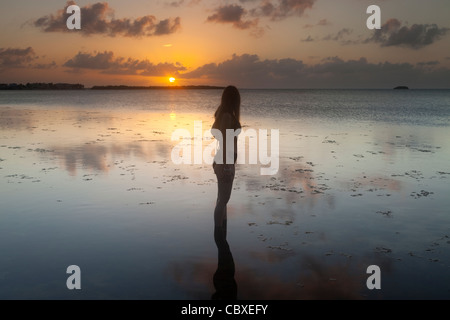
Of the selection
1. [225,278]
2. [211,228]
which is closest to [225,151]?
[211,228]

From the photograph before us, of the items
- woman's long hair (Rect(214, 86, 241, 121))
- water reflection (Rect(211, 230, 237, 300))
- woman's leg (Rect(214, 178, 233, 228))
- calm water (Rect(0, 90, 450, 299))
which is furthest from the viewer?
woman's leg (Rect(214, 178, 233, 228))

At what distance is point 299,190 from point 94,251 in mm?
6280

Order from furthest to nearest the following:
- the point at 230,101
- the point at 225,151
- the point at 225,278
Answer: the point at 225,151 < the point at 230,101 < the point at 225,278

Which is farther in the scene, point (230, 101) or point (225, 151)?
point (225, 151)

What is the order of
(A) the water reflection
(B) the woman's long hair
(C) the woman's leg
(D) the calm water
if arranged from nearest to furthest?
(A) the water reflection < (D) the calm water < (B) the woman's long hair < (C) the woman's leg

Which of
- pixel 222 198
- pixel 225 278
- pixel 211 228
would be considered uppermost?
pixel 222 198

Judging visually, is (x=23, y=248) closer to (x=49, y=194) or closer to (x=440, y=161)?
(x=49, y=194)

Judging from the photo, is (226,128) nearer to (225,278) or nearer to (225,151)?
(225,151)

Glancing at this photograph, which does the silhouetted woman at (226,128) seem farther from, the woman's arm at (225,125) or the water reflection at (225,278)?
the water reflection at (225,278)

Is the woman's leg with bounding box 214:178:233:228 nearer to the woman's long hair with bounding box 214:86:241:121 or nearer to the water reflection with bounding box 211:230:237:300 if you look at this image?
the water reflection with bounding box 211:230:237:300

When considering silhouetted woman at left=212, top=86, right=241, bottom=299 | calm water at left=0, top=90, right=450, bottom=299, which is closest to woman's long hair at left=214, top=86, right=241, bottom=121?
silhouetted woman at left=212, top=86, right=241, bottom=299

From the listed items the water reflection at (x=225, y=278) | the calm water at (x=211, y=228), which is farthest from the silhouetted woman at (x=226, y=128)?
the water reflection at (x=225, y=278)

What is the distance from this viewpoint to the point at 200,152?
19.3m

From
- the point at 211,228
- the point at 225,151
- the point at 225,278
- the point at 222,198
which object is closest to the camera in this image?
the point at 225,278
